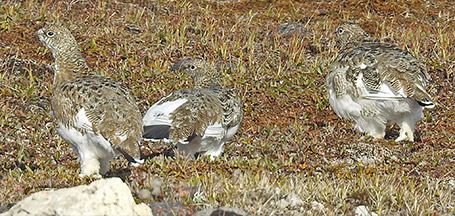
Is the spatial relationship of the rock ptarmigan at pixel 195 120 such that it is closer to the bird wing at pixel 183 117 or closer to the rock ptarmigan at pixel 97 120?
the bird wing at pixel 183 117

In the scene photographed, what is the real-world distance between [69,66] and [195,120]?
1311 millimetres

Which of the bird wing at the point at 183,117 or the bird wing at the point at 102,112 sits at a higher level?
the bird wing at the point at 102,112

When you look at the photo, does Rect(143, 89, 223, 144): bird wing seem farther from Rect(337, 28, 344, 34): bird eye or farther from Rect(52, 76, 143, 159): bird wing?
Rect(337, 28, 344, 34): bird eye

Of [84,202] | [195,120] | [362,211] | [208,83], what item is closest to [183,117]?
[195,120]

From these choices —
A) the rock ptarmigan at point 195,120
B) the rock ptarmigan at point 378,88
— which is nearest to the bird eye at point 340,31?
Result: the rock ptarmigan at point 378,88

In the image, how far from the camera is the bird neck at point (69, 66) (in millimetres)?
7480

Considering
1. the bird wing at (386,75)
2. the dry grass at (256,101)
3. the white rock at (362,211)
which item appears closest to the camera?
the white rock at (362,211)

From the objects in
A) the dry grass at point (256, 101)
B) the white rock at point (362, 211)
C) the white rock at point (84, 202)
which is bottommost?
the dry grass at point (256, 101)

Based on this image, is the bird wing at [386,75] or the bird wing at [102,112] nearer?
the bird wing at [102,112]

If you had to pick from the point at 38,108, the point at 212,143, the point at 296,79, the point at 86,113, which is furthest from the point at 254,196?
the point at 296,79

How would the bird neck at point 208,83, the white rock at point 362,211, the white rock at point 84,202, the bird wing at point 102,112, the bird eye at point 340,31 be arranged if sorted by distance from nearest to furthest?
the white rock at point 84,202 < the white rock at point 362,211 < the bird wing at point 102,112 < the bird neck at point 208,83 < the bird eye at point 340,31

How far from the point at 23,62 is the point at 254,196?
649 cm

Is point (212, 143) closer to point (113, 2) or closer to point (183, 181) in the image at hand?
point (183, 181)

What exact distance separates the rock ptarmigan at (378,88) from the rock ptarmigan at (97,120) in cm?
334
